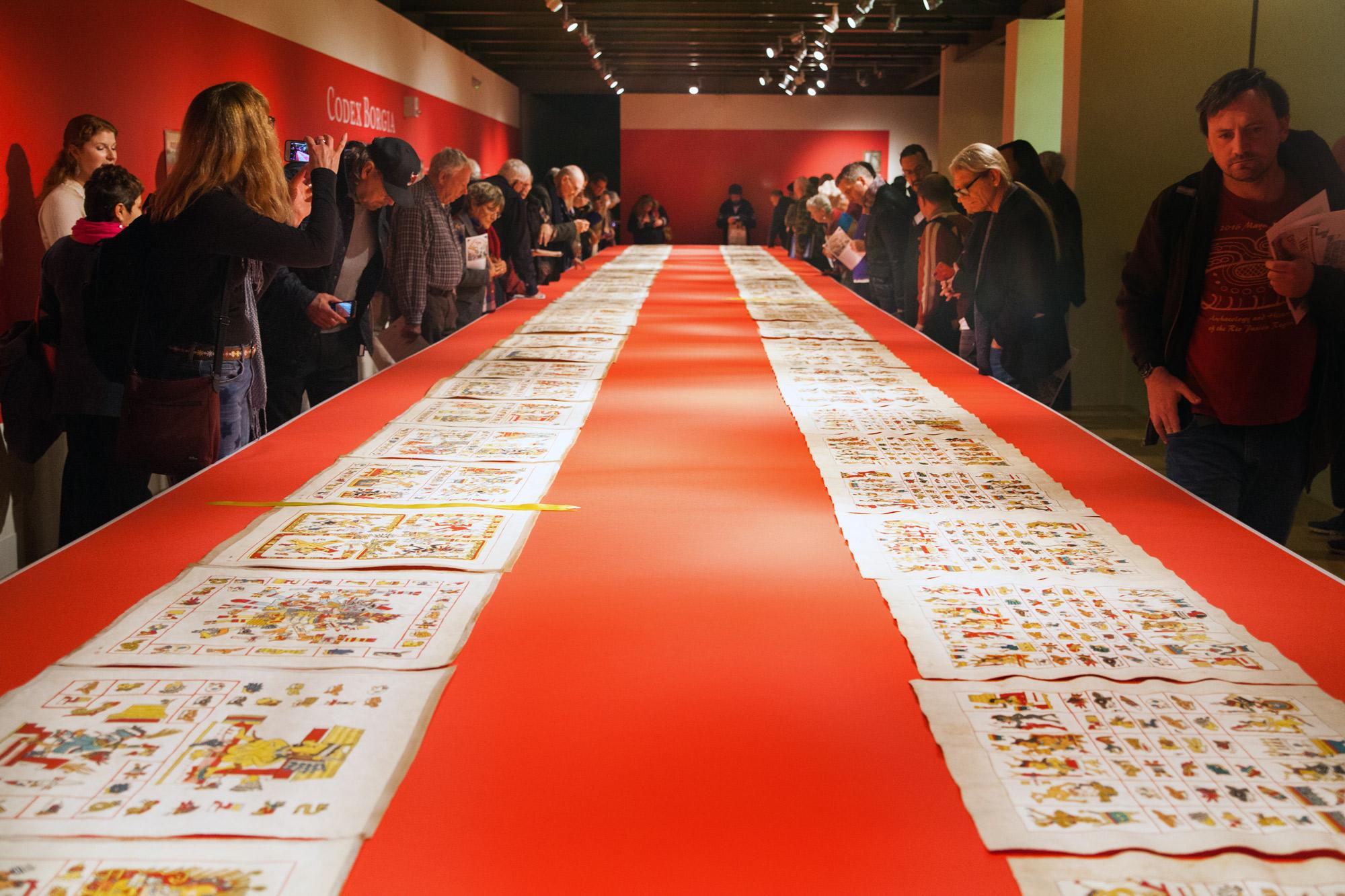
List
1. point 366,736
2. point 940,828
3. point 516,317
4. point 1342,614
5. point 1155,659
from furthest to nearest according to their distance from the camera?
point 516,317 → point 1342,614 → point 1155,659 → point 366,736 → point 940,828

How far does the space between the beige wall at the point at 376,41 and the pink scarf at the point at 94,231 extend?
3683 millimetres

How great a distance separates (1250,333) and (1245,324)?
22mm

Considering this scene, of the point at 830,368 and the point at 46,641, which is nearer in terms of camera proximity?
the point at 46,641

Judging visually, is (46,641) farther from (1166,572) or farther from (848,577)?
(1166,572)

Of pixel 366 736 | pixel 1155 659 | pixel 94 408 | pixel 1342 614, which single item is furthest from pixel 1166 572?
pixel 94 408

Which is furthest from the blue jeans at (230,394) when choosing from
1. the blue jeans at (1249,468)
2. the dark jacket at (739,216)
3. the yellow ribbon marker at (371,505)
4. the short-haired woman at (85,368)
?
the dark jacket at (739,216)

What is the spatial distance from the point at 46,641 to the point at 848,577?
121cm

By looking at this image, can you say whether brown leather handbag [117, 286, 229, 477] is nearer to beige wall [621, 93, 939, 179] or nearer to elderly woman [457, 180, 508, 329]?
elderly woman [457, 180, 508, 329]

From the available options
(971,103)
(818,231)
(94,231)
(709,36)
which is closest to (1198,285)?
(94,231)

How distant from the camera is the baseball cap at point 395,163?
427 centimetres

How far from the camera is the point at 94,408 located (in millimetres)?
3752

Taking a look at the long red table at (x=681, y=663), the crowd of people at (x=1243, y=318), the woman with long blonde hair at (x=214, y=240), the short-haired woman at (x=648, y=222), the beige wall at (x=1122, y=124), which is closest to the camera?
the long red table at (x=681, y=663)

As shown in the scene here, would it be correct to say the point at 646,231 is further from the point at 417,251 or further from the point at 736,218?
the point at 417,251

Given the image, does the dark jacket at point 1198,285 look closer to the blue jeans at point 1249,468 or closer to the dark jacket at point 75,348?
the blue jeans at point 1249,468
